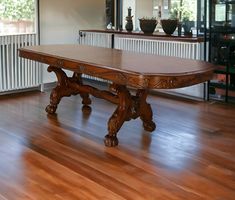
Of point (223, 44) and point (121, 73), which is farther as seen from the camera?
point (223, 44)

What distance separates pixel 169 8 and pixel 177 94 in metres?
1.29

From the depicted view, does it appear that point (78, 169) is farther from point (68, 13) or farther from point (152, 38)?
point (68, 13)

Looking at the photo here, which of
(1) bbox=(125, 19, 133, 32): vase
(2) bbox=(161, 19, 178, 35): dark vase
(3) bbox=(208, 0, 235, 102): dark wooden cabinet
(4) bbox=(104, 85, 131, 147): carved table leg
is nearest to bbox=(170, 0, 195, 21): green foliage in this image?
(2) bbox=(161, 19, 178, 35): dark vase

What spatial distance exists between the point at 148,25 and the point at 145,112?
7.13 ft

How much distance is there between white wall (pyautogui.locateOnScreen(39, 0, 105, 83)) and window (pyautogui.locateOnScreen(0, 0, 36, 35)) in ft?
0.79

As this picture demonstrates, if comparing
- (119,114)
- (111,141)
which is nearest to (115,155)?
(111,141)

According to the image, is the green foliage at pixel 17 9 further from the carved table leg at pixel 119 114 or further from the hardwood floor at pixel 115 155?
the carved table leg at pixel 119 114

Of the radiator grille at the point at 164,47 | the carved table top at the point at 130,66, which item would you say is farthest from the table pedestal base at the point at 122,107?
the radiator grille at the point at 164,47

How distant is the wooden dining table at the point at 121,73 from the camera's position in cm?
312

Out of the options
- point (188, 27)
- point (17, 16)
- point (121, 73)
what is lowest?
point (121, 73)

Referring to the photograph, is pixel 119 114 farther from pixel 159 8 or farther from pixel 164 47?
pixel 159 8

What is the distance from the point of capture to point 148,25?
587 cm

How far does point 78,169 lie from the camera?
10.5 ft

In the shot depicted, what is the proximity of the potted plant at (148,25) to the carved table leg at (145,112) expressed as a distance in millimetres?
2071
